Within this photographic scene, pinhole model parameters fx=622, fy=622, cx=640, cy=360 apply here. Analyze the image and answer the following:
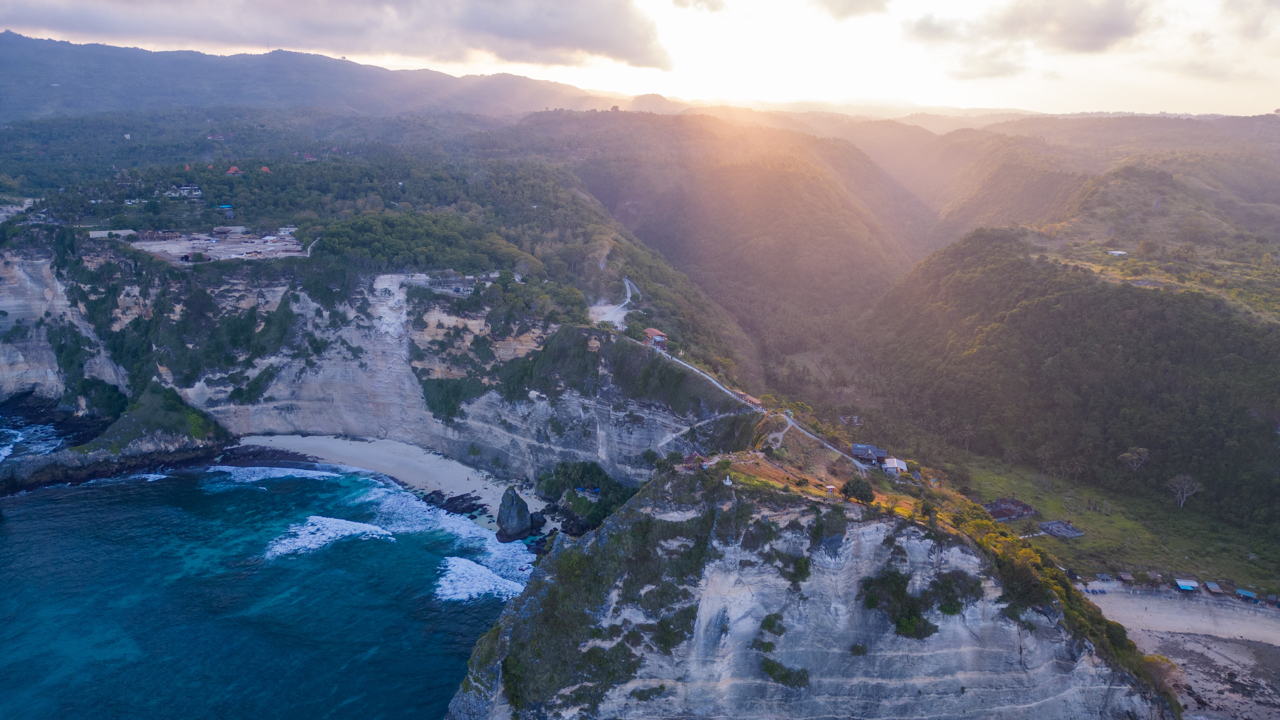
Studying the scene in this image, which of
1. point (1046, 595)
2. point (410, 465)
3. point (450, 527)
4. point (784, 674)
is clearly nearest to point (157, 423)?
point (410, 465)

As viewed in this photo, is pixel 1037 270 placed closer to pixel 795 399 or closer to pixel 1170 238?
pixel 1170 238

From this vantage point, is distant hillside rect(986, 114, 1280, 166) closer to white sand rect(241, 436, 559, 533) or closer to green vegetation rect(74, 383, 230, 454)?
white sand rect(241, 436, 559, 533)

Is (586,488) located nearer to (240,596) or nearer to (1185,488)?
(240,596)

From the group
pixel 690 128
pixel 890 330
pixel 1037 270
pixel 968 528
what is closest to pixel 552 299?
pixel 968 528

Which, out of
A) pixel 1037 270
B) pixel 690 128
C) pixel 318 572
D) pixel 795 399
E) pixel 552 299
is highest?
pixel 690 128

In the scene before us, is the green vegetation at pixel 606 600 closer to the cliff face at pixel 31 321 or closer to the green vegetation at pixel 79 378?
the green vegetation at pixel 79 378

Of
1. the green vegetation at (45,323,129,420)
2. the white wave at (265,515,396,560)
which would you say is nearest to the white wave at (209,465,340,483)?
the white wave at (265,515,396,560)

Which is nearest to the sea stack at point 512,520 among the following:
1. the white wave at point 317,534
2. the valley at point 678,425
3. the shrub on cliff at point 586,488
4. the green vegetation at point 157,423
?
the valley at point 678,425
